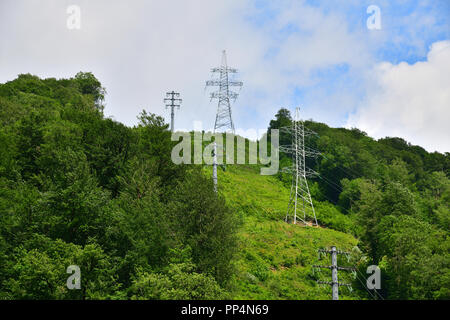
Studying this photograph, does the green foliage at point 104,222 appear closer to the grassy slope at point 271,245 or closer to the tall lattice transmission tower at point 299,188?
the grassy slope at point 271,245

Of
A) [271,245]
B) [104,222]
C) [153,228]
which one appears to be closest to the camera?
[104,222]

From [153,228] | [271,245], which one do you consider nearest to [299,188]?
[271,245]

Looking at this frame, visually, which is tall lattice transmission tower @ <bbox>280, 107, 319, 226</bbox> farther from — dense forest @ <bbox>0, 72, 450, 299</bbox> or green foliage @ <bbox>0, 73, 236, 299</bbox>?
green foliage @ <bbox>0, 73, 236, 299</bbox>

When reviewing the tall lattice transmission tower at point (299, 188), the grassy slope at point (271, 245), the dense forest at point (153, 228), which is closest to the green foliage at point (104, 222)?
the dense forest at point (153, 228)

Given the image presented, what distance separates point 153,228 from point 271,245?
69.0 ft

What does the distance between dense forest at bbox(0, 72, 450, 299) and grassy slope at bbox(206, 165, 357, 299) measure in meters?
0.20

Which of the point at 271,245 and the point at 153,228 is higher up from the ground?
the point at 153,228

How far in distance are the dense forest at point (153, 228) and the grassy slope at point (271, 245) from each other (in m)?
0.20

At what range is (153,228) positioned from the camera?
96.8 feet

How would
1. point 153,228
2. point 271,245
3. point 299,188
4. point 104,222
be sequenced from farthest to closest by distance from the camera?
1. point 299,188
2. point 271,245
3. point 153,228
4. point 104,222

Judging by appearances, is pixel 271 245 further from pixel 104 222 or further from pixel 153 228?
pixel 104 222

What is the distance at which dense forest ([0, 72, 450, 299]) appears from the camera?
25.1m
